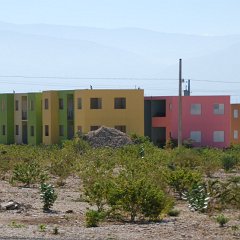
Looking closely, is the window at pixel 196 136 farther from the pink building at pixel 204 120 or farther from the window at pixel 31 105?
the window at pixel 31 105

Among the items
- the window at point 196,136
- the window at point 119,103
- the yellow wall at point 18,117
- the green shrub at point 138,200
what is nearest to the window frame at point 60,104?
the yellow wall at point 18,117

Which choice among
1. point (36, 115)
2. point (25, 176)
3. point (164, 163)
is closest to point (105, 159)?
point (164, 163)

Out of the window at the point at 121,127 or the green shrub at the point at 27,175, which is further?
the window at the point at 121,127

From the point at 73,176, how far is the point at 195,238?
1925 centimetres

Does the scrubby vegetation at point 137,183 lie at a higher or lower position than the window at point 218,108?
lower

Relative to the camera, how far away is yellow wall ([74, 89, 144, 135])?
71188 mm

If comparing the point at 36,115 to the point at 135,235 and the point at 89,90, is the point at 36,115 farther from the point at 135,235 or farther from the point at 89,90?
the point at 135,235

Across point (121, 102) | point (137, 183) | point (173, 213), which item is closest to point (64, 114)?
point (121, 102)

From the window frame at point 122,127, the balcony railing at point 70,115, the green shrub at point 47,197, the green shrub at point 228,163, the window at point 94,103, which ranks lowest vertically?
the green shrub at point 228,163

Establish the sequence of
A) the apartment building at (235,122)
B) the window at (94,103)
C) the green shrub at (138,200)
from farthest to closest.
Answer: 1. the apartment building at (235,122)
2. the window at (94,103)
3. the green shrub at (138,200)

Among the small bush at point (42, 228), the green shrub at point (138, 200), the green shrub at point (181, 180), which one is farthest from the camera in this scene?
the green shrub at point (181, 180)

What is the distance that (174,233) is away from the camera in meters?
17.0

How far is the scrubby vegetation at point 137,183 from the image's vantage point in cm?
1927

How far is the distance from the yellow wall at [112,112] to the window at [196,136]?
4356mm
